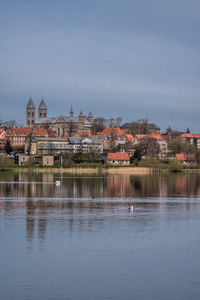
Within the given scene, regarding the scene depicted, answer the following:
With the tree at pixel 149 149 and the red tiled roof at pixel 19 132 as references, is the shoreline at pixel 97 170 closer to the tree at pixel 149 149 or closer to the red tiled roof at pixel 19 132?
the tree at pixel 149 149

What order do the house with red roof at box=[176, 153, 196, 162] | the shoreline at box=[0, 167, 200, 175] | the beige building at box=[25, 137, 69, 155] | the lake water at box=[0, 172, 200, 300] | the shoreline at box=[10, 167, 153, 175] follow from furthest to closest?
the beige building at box=[25, 137, 69, 155], the house with red roof at box=[176, 153, 196, 162], the shoreline at box=[10, 167, 153, 175], the shoreline at box=[0, 167, 200, 175], the lake water at box=[0, 172, 200, 300]

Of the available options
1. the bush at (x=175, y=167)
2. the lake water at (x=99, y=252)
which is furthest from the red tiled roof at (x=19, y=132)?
the lake water at (x=99, y=252)

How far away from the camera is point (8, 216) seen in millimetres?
29500

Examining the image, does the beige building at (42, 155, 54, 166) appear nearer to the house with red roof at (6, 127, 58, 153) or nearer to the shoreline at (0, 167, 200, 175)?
the shoreline at (0, 167, 200, 175)

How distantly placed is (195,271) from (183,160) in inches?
4363

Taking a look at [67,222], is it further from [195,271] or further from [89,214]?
[195,271]

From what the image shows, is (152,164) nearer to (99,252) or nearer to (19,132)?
(19,132)

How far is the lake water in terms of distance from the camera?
15180 mm

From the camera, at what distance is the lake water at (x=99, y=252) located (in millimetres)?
15180

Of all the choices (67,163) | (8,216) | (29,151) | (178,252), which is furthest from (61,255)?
(29,151)

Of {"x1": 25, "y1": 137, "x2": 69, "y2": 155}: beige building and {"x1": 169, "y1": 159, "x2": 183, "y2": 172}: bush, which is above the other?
{"x1": 25, "y1": 137, "x2": 69, "y2": 155}: beige building

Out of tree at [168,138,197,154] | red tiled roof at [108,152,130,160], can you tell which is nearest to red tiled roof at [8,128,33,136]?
tree at [168,138,197,154]

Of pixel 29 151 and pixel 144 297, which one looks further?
pixel 29 151

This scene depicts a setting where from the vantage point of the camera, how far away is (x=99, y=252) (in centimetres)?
1989
